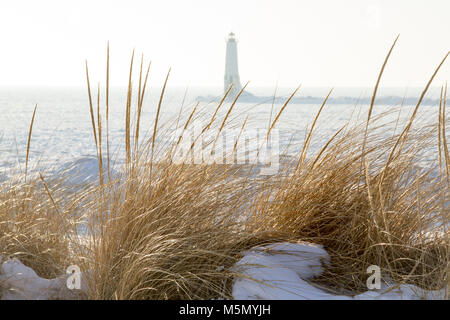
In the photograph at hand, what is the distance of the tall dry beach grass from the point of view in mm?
1385

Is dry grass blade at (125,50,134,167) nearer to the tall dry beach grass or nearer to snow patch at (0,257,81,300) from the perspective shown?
the tall dry beach grass

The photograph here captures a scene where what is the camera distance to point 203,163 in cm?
169

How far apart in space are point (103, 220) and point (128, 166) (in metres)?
0.21

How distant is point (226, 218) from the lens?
157cm

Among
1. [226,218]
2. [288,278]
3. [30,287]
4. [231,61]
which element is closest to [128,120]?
[226,218]

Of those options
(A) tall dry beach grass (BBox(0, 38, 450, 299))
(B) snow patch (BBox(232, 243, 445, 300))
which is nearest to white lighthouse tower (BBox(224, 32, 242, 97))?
(A) tall dry beach grass (BBox(0, 38, 450, 299))

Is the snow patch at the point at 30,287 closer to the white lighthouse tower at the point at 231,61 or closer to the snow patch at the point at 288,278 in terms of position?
the snow patch at the point at 288,278

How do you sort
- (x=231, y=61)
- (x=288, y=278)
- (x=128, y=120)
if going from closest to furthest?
(x=288, y=278)
(x=128, y=120)
(x=231, y=61)

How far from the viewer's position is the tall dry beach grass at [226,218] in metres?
1.38

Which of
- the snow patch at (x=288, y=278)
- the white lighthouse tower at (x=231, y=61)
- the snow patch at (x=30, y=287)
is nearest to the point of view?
the snow patch at (x=288, y=278)

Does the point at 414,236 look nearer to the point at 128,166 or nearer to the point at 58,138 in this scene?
the point at 128,166

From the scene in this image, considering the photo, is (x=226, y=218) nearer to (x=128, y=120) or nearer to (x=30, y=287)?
(x=128, y=120)

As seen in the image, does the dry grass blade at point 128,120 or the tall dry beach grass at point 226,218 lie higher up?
the dry grass blade at point 128,120

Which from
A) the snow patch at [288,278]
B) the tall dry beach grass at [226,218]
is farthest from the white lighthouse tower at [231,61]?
the snow patch at [288,278]
